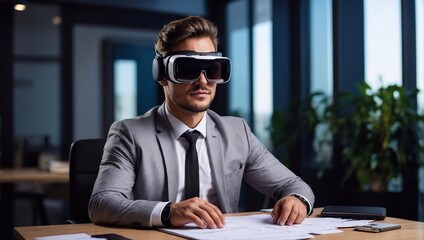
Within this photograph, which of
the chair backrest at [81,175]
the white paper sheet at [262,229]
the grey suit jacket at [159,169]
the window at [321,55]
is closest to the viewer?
the white paper sheet at [262,229]

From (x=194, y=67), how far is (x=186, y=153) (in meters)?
0.35

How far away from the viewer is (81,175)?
8.44ft

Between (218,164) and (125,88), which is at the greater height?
(125,88)

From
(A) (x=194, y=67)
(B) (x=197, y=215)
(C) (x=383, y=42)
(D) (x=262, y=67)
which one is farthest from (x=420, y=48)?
(B) (x=197, y=215)

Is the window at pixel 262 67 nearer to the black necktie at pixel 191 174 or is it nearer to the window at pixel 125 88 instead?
the window at pixel 125 88

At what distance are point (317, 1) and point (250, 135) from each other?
3.45m

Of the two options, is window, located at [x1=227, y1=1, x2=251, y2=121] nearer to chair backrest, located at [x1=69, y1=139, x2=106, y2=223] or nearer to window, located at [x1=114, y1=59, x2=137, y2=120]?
window, located at [x1=114, y1=59, x2=137, y2=120]

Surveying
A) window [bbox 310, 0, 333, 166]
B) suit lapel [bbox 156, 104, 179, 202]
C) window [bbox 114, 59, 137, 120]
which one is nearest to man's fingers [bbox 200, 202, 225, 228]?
suit lapel [bbox 156, 104, 179, 202]

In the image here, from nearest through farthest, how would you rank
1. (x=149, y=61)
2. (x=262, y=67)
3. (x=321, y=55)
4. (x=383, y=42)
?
1. (x=383, y=42)
2. (x=321, y=55)
3. (x=262, y=67)
4. (x=149, y=61)

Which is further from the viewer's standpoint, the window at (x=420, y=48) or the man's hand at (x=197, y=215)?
the window at (x=420, y=48)

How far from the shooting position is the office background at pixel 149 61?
4.93 meters

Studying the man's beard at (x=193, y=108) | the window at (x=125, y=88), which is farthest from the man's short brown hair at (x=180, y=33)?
the window at (x=125, y=88)

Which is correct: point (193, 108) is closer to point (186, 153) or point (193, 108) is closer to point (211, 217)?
point (186, 153)

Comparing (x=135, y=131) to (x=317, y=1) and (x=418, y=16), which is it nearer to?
(x=418, y=16)
